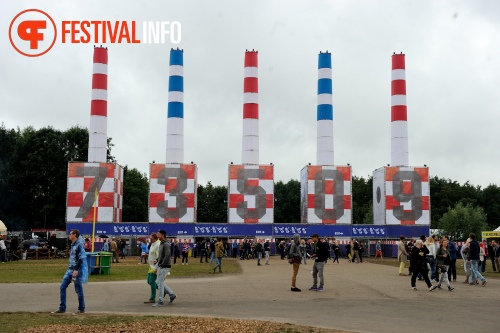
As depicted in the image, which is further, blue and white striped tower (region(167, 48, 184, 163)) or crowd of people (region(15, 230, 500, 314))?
blue and white striped tower (region(167, 48, 184, 163))

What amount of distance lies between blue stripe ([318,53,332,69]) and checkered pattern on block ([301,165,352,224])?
32.4 ft

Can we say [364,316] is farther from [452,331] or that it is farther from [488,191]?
[488,191]

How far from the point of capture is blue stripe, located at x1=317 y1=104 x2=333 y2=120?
51.7m

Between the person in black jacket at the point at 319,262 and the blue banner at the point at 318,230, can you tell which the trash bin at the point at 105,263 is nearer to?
the person in black jacket at the point at 319,262

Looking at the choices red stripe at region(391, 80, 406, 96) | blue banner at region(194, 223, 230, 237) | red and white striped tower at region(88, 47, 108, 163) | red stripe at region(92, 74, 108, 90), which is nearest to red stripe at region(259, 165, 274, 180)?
blue banner at region(194, 223, 230, 237)

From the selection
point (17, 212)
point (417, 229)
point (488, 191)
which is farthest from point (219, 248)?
point (488, 191)

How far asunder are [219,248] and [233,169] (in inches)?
981

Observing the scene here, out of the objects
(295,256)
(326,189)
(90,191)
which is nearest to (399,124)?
(326,189)

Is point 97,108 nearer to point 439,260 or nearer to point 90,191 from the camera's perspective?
point 90,191

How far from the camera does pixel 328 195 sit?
49594 millimetres

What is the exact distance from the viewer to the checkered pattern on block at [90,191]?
46.8 m

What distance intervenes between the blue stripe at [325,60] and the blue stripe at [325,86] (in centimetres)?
151

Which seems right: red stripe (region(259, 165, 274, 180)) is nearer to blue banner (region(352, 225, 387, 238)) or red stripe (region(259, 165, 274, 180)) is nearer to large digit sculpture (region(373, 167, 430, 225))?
blue banner (region(352, 225, 387, 238))

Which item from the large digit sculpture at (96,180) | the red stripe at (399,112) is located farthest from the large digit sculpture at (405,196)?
the large digit sculpture at (96,180)
